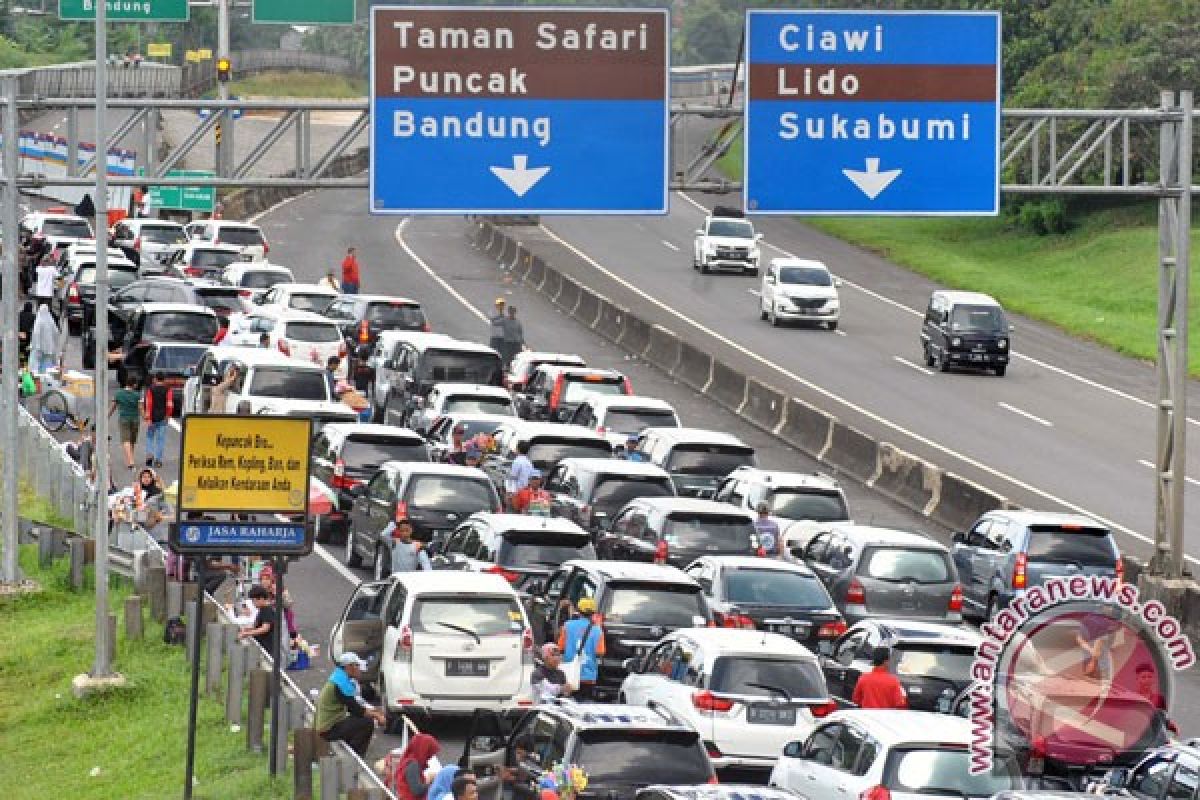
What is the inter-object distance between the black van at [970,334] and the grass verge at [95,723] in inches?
1051

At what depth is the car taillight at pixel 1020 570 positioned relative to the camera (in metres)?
32.5

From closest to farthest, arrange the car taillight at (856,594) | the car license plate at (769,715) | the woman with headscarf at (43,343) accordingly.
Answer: the car license plate at (769,715)
the car taillight at (856,594)
the woman with headscarf at (43,343)

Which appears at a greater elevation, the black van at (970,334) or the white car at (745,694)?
the black van at (970,334)

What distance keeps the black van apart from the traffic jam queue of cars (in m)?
12.1

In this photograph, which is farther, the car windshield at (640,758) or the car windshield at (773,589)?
the car windshield at (773,589)

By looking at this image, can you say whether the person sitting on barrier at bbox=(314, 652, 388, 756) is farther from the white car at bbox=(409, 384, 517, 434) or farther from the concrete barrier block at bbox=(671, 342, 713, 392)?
the concrete barrier block at bbox=(671, 342, 713, 392)

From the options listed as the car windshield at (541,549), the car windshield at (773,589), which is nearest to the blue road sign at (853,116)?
the car windshield at (541,549)

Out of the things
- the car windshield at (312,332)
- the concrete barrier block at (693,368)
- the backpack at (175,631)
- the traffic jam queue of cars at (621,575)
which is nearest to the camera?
the traffic jam queue of cars at (621,575)

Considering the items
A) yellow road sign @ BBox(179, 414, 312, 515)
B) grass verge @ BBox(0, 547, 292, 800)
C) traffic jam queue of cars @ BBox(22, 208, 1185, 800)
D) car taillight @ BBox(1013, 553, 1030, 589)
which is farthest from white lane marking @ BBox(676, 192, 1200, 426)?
yellow road sign @ BBox(179, 414, 312, 515)

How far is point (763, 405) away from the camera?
49.1 meters

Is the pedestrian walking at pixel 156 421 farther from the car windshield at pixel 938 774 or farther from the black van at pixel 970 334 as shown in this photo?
the black van at pixel 970 334

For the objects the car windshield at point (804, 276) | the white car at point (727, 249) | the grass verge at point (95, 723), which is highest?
the white car at point (727, 249)

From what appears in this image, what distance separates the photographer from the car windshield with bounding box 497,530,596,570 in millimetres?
28578

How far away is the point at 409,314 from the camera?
50.8 m
